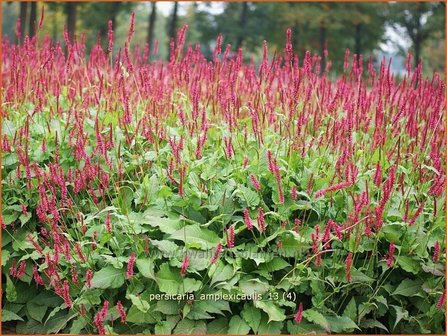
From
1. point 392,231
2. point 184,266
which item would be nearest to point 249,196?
point 184,266

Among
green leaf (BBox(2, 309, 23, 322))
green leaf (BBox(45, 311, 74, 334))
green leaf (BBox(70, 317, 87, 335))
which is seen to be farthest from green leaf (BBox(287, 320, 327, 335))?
green leaf (BBox(2, 309, 23, 322))

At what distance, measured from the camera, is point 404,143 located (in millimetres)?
4590

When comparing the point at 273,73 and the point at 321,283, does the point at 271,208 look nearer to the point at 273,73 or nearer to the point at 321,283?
the point at 321,283

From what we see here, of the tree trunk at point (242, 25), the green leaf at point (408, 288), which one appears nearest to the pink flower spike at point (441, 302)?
the green leaf at point (408, 288)

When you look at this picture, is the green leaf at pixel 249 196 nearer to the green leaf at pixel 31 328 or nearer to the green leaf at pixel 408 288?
the green leaf at pixel 408 288

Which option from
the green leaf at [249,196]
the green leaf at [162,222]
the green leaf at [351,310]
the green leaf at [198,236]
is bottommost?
the green leaf at [351,310]

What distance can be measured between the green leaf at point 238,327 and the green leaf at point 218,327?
0.29 ft

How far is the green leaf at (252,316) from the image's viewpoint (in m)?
3.18

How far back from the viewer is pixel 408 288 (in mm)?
3453

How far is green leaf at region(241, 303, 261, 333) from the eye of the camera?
10.4ft

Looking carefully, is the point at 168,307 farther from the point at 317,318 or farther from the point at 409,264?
the point at 409,264

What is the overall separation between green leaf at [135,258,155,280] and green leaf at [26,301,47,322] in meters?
0.90

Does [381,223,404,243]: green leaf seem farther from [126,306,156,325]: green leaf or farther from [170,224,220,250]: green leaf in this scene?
[126,306,156,325]: green leaf

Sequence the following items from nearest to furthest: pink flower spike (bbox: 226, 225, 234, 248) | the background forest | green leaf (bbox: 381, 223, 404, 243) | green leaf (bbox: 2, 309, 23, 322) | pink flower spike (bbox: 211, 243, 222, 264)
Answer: pink flower spike (bbox: 211, 243, 222, 264) → pink flower spike (bbox: 226, 225, 234, 248) → green leaf (bbox: 381, 223, 404, 243) → green leaf (bbox: 2, 309, 23, 322) → the background forest
